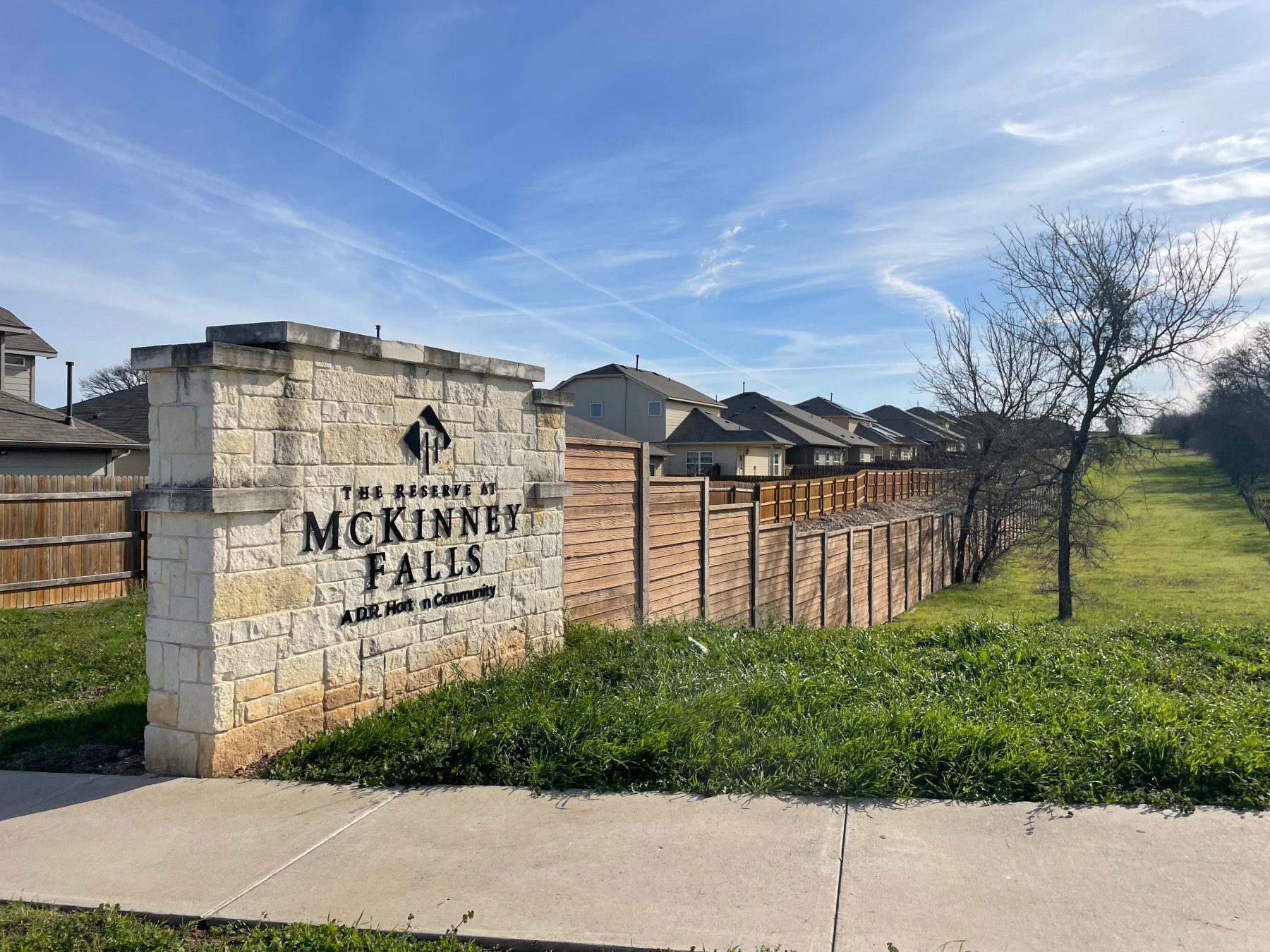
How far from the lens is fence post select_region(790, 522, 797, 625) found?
1472cm

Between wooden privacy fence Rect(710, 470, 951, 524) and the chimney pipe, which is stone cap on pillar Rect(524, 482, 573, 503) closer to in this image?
wooden privacy fence Rect(710, 470, 951, 524)

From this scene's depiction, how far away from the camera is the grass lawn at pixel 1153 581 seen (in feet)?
69.7

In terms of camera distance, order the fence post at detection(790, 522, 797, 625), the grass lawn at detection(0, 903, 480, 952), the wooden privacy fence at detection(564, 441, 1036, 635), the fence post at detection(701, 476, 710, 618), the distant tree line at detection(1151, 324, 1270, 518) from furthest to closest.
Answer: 1. the distant tree line at detection(1151, 324, 1270, 518)
2. the fence post at detection(790, 522, 797, 625)
3. the fence post at detection(701, 476, 710, 618)
4. the wooden privacy fence at detection(564, 441, 1036, 635)
5. the grass lawn at detection(0, 903, 480, 952)

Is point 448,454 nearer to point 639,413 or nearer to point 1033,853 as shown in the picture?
point 1033,853

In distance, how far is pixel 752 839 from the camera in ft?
13.4

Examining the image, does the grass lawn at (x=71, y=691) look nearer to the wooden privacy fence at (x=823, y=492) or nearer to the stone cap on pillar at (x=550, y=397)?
the stone cap on pillar at (x=550, y=397)

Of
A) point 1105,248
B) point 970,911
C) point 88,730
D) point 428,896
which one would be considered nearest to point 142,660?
point 88,730

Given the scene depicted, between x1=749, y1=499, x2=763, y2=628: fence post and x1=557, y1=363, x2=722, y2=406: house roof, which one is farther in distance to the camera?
x1=557, y1=363, x2=722, y2=406: house roof

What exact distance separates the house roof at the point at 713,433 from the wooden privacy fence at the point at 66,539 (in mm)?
32299

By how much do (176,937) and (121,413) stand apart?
23.9 metres

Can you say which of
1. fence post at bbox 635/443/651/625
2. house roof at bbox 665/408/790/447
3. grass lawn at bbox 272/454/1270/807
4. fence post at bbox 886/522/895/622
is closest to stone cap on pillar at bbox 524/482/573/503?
grass lawn at bbox 272/454/1270/807

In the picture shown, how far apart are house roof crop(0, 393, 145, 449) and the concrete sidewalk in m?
14.4

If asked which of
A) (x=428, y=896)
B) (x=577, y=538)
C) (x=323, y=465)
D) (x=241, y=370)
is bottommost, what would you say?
(x=428, y=896)

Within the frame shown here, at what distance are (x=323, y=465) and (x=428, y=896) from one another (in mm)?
2848
